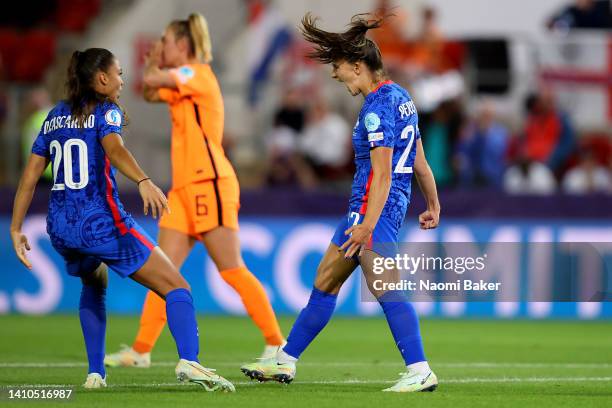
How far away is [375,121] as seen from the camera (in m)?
6.89

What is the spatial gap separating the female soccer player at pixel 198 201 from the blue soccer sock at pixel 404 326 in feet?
6.14

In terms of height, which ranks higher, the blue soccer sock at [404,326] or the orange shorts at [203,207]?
the orange shorts at [203,207]

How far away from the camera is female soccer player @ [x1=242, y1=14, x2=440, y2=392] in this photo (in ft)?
22.6

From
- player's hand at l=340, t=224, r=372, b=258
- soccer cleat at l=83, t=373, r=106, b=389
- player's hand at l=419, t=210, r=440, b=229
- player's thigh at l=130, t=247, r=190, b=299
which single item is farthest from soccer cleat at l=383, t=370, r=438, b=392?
soccer cleat at l=83, t=373, r=106, b=389

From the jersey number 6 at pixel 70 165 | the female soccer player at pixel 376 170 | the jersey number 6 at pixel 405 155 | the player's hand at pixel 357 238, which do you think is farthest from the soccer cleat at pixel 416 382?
the jersey number 6 at pixel 70 165

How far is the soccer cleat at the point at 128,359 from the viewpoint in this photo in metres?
8.81

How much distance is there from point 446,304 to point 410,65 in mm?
3628

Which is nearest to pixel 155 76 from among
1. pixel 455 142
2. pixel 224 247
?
pixel 224 247

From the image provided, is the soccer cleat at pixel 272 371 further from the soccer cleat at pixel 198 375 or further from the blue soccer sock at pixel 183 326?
the blue soccer sock at pixel 183 326

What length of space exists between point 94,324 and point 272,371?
111 cm

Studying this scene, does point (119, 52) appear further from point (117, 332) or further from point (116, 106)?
point (116, 106)

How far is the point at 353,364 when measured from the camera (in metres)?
9.24

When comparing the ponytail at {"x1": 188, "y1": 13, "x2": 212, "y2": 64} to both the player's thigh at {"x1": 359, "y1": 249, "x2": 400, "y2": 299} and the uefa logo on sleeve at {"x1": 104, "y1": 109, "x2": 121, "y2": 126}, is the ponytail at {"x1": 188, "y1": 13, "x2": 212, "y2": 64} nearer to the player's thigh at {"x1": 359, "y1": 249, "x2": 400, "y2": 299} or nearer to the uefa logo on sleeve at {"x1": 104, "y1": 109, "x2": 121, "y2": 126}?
the uefa logo on sleeve at {"x1": 104, "y1": 109, "x2": 121, "y2": 126}

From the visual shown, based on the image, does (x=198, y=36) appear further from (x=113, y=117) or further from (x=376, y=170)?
(x=376, y=170)
